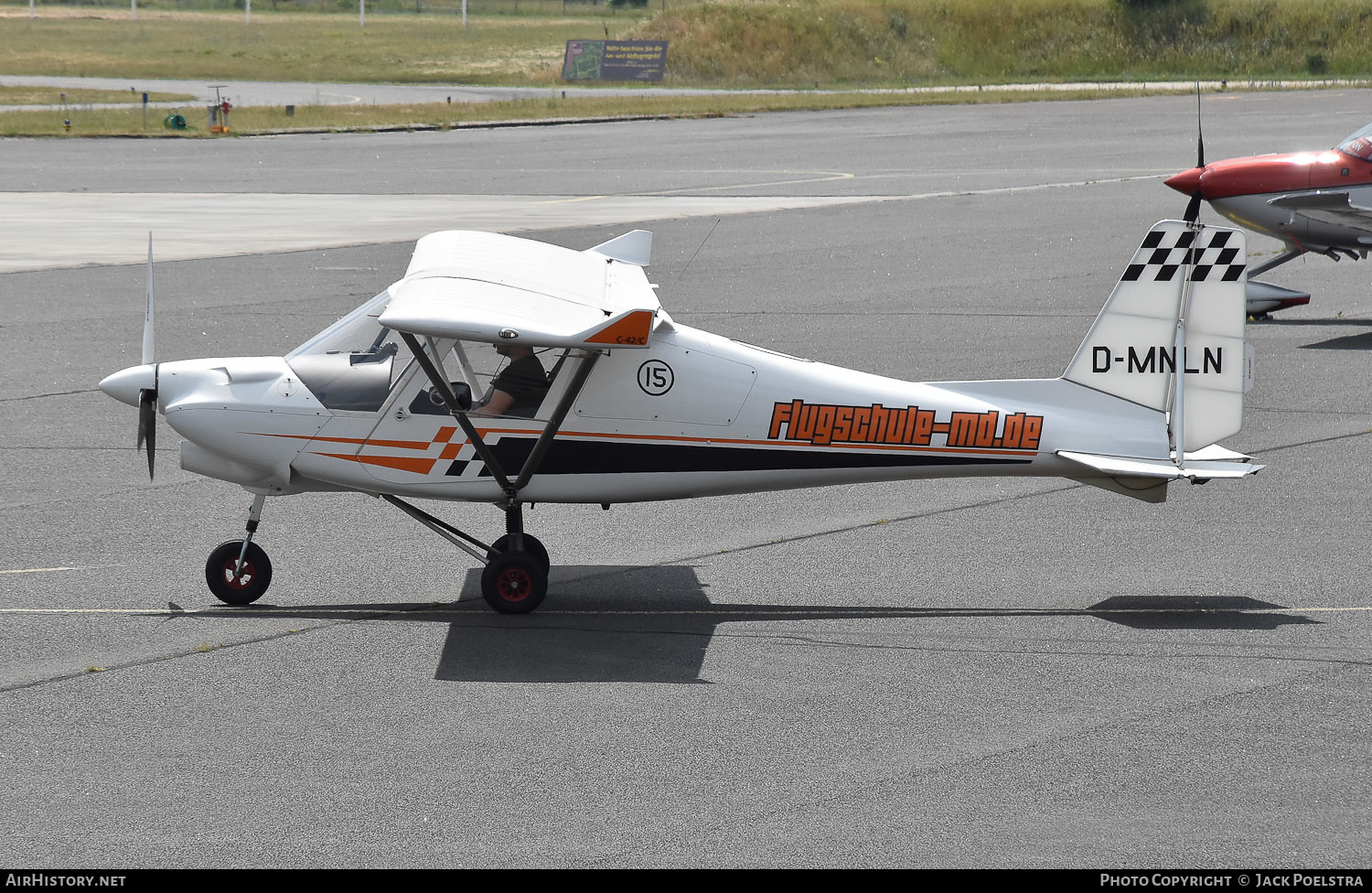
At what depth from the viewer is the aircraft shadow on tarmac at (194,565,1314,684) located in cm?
836

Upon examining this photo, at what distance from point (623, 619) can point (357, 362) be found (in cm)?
233

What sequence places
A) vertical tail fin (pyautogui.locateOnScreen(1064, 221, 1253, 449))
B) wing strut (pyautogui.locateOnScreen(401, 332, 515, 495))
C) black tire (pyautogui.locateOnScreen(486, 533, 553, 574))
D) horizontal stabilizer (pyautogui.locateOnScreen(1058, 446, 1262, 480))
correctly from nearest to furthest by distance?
wing strut (pyautogui.locateOnScreen(401, 332, 515, 495)) → horizontal stabilizer (pyautogui.locateOnScreen(1058, 446, 1262, 480)) → vertical tail fin (pyautogui.locateOnScreen(1064, 221, 1253, 449)) → black tire (pyautogui.locateOnScreen(486, 533, 553, 574))

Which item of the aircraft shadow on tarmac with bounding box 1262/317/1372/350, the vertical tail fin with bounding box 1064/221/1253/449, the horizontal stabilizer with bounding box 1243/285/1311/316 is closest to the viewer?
the vertical tail fin with bounding box 1064/221/1253/449

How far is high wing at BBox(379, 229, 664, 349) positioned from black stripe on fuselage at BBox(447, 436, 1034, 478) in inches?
34.1

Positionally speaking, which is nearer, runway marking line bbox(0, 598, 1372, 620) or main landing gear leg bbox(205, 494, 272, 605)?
runway marking line bbox(0, 598, 1372, 620)

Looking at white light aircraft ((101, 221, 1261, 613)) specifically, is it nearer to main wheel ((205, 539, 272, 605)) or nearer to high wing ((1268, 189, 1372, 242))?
main wheel ((205, 539, 272, 605))

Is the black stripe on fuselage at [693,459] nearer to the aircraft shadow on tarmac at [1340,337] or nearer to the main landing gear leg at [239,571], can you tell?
the main landing gear leg at [239,571]

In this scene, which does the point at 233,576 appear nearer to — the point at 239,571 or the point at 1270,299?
the point at 239,571

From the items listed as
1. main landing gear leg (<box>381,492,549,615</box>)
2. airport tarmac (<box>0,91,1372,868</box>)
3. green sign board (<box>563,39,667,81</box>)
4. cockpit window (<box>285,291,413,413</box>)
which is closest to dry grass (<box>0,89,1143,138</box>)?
green sign board (<box>563,39,667,81</box>)

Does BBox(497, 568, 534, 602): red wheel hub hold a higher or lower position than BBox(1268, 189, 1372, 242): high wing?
lower

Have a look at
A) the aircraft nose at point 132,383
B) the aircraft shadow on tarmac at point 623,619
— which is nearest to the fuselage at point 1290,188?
the aircraft shadow on tarmac at point 623,619

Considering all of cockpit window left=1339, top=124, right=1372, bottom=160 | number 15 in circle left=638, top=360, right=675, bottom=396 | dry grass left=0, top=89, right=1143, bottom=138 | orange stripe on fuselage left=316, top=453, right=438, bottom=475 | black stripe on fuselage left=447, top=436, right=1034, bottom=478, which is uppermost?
cockpit window left=1339, top=124, right=1372, bottom=160

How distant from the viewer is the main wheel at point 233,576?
369 inches
